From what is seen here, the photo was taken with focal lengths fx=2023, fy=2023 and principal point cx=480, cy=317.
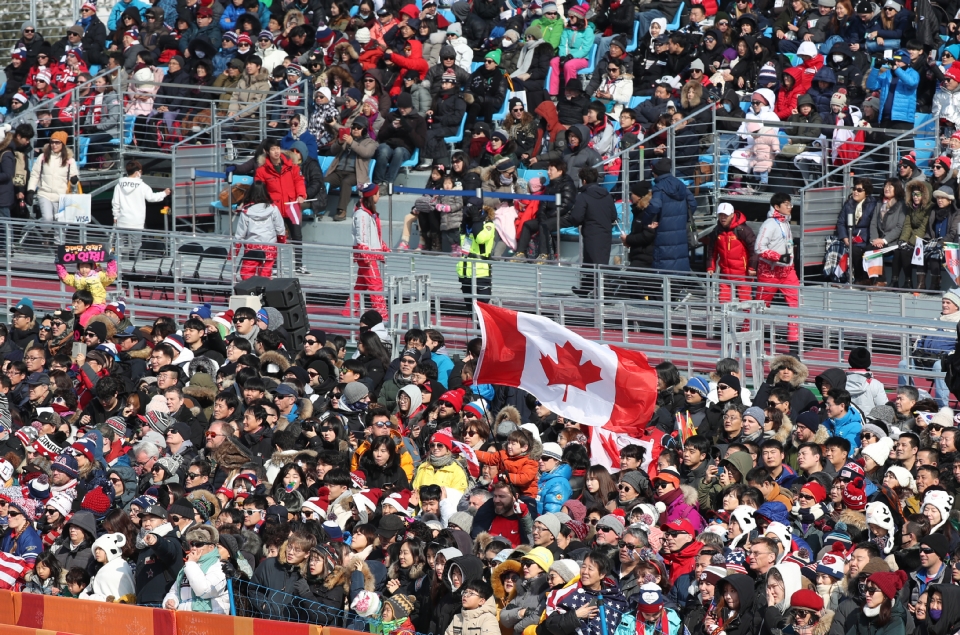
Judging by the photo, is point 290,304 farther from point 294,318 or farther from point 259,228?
point 259,228

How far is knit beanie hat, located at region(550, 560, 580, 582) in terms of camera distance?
13.2 metres

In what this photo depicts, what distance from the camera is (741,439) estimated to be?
53.7ft

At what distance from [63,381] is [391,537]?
5.80 m

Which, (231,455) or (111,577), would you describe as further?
(231,455)

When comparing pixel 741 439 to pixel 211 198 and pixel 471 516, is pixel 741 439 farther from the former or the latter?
pixel 211 198

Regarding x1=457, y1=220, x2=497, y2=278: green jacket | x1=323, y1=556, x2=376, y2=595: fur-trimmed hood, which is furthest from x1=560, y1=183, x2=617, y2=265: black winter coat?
x1=323, y1=556, x2=376, y2=595: fur-trimmed hood

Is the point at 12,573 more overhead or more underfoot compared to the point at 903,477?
more underfoot

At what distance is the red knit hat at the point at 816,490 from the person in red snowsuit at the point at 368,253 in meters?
8.69

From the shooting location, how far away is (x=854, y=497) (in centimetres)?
1439

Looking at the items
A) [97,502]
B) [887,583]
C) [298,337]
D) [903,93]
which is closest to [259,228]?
[298,337]

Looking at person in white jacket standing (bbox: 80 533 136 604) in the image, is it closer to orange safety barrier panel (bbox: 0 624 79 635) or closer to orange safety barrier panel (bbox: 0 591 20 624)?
orange safety barrier panel (bbox: 0 624 79 635)

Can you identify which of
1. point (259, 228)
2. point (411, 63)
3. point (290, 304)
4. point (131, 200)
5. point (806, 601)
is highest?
point (411, 63)

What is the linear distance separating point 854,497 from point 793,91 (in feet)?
39.2

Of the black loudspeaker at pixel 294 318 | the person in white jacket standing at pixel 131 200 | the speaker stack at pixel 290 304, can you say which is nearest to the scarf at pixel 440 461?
the speaker stack at pixel 290 304
